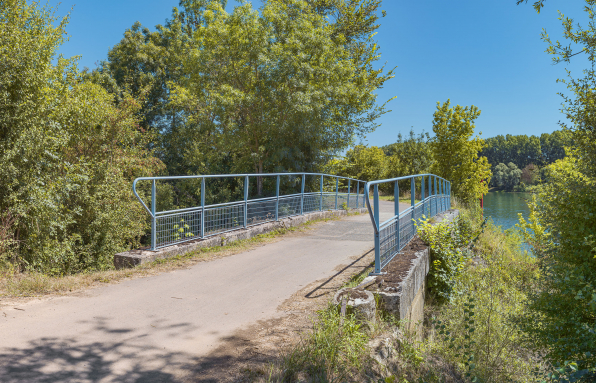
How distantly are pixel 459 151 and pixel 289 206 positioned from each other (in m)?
15.2

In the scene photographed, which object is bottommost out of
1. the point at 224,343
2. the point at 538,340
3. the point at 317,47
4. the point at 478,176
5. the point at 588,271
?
the point at 538,340

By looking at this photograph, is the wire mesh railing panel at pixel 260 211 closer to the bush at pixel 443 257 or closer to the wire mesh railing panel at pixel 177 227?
the wire mesh railing panel at pixel 177 227

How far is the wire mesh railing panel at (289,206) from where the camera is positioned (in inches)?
393

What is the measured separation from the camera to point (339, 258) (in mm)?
6754

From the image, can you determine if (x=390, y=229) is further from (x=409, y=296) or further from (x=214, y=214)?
(x=214, y=214)

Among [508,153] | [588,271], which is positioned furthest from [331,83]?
[508,153]

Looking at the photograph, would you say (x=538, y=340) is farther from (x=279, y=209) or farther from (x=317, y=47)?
(x=317, y=47)

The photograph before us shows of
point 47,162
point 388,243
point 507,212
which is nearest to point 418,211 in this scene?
point 388,243

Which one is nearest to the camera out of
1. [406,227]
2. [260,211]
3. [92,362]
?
[92,362]

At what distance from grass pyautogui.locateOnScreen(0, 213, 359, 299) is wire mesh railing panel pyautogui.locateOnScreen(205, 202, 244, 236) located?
0.44m

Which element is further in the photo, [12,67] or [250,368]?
[12,67]

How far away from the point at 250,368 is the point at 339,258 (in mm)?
3974

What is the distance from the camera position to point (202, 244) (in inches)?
277

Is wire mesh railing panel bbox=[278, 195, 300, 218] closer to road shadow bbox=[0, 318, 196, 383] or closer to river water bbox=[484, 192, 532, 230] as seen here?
river water bbox=[484, 192, 532, 230]
